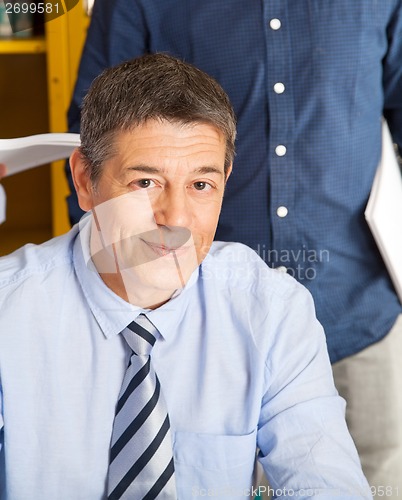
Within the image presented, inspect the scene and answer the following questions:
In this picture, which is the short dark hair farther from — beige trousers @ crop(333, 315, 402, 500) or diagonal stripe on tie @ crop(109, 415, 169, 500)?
beige trousers @ crop(333, 315, 402, 500)

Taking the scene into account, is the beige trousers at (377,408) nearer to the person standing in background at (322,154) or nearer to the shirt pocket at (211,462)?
the person standing in background at (322,154)

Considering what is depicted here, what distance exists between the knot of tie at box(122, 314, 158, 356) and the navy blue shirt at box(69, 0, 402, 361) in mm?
412

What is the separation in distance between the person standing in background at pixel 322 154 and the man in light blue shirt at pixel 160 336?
30 centimetres

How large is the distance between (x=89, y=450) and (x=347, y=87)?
839 mm

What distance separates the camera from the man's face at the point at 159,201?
1.21 metres

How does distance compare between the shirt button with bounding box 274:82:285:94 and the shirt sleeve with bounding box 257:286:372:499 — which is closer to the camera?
the shirt sleeve with bounding box 257:286:372:499

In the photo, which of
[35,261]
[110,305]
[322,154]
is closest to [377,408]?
[322,154]

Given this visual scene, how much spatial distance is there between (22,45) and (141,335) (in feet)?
3.91

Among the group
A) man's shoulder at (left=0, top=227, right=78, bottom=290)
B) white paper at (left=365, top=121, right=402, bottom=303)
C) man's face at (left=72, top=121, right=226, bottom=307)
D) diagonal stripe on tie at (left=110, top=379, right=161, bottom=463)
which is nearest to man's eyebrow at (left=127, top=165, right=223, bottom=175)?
man's face at (left=72, top=121, right=226, bottom=307)

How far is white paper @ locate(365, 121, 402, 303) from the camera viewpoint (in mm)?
1612

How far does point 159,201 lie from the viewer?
1.21m

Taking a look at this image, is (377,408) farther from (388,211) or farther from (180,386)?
Answer: (180,386)

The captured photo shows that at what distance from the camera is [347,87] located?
1.61m

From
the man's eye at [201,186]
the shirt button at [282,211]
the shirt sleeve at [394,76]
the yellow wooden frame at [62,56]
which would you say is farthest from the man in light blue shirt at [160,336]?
the yellow wooden frame at [62,56]
